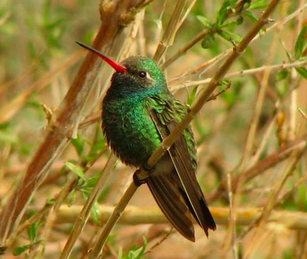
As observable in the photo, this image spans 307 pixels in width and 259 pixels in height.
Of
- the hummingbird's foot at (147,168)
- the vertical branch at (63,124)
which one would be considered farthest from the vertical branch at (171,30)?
the hummingbird's foot at (147,168)

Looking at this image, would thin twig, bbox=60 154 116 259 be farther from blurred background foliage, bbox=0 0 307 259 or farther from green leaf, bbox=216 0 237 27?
green leaf, bbox=216 0 237 27

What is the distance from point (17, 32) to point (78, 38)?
44cm

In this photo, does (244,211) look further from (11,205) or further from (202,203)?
(11,205)

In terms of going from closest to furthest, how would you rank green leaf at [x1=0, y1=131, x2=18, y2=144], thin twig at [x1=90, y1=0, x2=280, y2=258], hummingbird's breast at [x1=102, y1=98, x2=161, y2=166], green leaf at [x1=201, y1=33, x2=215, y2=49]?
1. thin twig at [x1=90, y1=0, x2=280, y2=258]
2. green leaf at [x1=201, y1=33, x2=215, y2=49]
3. hummingbird's breast at [x1=102, y1=98, x2=161, y2=166]
4. green leaf at [x1=0, y1=131, x2=18, y2=144]

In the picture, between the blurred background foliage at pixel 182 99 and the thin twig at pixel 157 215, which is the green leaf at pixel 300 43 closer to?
the blurred background foliage at pixel 182 99

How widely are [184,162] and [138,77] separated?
0.48m

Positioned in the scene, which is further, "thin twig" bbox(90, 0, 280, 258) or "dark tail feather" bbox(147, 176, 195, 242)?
"dark tail feather" bbox(147, 176, 195, 242)

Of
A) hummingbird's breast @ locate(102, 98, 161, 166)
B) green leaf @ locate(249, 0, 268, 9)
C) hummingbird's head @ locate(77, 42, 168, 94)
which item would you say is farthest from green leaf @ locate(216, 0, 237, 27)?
hummingbird's breast @ locate(102, 98, 161, 166)

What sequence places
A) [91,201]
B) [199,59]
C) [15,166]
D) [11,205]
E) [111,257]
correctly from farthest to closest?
[199,59], [15,166], [111,257], [11,205], [91,201]

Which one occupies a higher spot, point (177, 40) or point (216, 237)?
point (177, 40)

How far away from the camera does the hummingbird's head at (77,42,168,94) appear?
335 centimetres

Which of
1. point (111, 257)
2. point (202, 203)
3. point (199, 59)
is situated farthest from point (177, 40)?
point (202, 203)

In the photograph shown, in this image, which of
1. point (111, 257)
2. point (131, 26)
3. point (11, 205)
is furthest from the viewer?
point (111, 257)

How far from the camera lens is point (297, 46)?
9.71 ft
